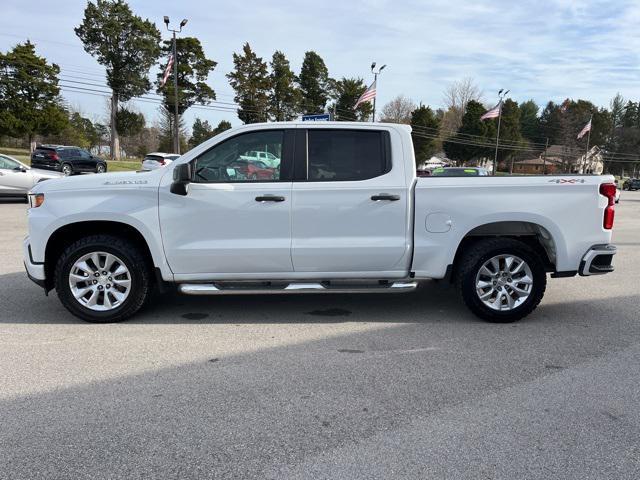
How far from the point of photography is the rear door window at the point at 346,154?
498 cm

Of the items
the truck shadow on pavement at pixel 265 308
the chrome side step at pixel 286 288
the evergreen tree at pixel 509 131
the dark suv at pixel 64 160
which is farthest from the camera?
the evergreen tree at pixel 509 131

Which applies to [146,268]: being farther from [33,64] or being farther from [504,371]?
[33,64]

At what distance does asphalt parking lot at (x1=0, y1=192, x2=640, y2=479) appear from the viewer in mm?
2760

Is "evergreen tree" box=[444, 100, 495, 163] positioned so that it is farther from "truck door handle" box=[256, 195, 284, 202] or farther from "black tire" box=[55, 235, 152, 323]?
"black tire" box=[55, 235, 152, 323]

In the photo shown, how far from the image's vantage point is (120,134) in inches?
1841

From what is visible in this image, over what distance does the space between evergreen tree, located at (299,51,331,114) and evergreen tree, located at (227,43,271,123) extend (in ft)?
23.2

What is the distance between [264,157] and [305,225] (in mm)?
809

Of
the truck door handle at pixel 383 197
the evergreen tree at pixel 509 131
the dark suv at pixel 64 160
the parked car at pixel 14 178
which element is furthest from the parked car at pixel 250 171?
the evergreen tree at pixel 509 131

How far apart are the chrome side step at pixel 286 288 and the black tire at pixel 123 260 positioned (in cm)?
41

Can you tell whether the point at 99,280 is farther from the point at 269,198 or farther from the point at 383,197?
the point at 383,197

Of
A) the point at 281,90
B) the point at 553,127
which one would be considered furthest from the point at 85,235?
the point at 553,127

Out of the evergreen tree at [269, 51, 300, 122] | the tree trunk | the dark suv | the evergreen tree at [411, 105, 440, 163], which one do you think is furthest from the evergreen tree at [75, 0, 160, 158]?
the evergreen tree at [411, 105, 440, 163]

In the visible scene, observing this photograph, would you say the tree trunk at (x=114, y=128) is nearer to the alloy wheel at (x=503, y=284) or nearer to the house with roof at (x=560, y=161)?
the alloy wheel at (x=503, y=284)

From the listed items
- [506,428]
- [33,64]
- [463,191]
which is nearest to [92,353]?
[506,428]
